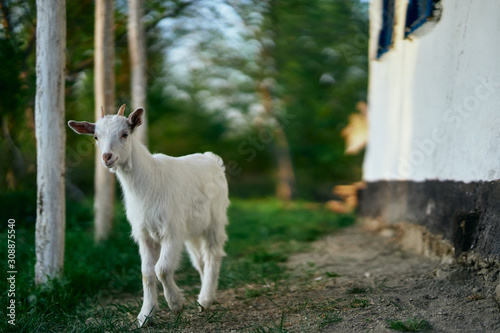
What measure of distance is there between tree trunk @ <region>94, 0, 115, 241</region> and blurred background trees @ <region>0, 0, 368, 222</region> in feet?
3.50

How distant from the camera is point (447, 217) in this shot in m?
5.18

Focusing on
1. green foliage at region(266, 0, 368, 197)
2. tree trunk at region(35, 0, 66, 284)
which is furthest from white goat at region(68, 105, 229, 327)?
green foliage at region(266, 0, 368, 197)

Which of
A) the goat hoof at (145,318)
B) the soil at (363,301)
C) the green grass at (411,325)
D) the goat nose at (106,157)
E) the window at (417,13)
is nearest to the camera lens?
the green grass at (411,325)

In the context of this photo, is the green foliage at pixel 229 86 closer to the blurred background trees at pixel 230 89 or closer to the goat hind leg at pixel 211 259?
the blurred background trees at pixel 230 89

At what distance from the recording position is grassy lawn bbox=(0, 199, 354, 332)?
14.0ft

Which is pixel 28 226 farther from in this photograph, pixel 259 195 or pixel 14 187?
pixel 259 195

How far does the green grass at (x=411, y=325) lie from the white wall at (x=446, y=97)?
1411mm

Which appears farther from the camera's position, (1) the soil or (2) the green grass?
(1) the soil

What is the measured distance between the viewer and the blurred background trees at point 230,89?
821 centimetres

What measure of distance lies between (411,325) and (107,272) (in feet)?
11.9

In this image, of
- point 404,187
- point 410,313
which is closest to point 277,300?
point 410,313

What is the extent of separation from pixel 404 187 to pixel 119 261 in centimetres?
398

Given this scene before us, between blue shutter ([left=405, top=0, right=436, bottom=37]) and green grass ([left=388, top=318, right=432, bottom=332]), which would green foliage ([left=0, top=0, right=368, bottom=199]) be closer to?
blue shutter ([left=405, top=0, right=436, bottom=37])

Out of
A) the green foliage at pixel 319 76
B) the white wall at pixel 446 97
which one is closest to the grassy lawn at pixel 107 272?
the white wall at pixel 446 97
